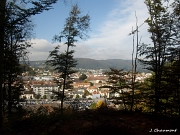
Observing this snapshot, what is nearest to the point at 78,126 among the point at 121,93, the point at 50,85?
the point at 121,93

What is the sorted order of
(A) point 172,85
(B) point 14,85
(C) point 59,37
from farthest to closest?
1. (C) point 59,37
2. (B) point 14,85
3. (A) point 172,85

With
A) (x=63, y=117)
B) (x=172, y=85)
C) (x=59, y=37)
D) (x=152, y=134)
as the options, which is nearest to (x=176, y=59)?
(x=172, y=85)

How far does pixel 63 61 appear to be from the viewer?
36.7ft

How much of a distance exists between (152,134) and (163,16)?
4.89 metres

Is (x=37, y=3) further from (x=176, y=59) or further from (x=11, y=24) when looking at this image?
(x=176, y=59)

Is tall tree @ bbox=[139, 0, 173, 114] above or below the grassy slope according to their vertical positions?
above

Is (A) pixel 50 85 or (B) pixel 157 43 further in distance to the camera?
(A) pixel 50 85

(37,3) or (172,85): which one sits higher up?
(37,3)

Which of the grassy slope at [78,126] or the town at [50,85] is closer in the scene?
the grassy slope at [78,126]

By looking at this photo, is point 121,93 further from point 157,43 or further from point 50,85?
point 50,85

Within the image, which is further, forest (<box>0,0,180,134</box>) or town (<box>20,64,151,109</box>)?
town (<box>20,64,151,109</box>)

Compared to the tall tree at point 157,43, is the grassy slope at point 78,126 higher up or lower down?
lower down

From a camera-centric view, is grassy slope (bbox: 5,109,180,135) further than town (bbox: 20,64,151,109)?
No

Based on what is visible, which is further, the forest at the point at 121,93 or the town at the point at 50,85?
the town at the point at 50,85
